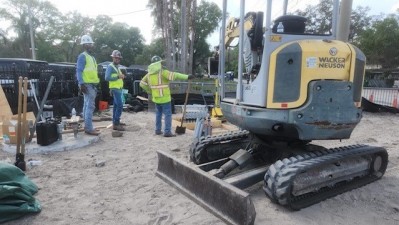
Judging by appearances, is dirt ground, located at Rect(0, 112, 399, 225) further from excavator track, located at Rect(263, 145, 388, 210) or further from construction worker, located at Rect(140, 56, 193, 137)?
construction worker, located at Rect(140, 56, 193, 137)

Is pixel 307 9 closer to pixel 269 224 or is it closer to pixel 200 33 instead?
pixel 269 224

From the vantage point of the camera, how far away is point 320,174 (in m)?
3.91

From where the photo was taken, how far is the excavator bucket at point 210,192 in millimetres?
3129

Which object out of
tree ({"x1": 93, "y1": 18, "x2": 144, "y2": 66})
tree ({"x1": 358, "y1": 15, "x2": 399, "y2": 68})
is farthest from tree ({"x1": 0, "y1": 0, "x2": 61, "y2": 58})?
tree ({"x1": 358, "y1": 15, "x2": 399, "y2": 68})

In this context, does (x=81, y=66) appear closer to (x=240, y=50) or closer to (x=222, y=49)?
(x=222, y=49)

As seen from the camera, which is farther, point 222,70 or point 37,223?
point 222,70

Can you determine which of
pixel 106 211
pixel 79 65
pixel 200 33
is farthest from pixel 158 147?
pixel 200 33

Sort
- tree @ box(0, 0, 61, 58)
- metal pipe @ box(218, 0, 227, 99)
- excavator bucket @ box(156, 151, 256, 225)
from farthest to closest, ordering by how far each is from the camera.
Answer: tree @ box(0, 0, 61, 58)
metal pipe @ box(218, 0, 227, 99)
excavator bucket @ box(156, 151, 256, 225)

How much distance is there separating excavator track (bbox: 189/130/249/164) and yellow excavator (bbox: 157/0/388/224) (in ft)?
1.72

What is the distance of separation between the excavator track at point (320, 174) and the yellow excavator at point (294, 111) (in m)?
0.01

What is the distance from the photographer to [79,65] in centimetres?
694

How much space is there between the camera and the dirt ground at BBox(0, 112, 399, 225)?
3.48 m

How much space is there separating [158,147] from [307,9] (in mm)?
3617

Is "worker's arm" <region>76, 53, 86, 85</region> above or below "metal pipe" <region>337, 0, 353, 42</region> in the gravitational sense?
below
